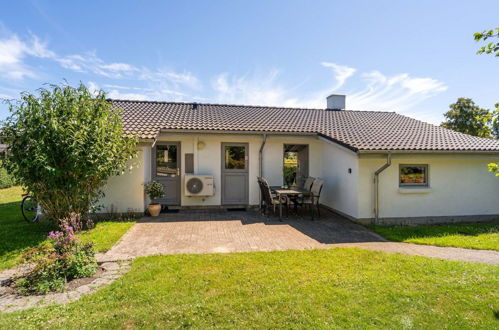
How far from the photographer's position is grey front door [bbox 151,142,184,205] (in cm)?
981

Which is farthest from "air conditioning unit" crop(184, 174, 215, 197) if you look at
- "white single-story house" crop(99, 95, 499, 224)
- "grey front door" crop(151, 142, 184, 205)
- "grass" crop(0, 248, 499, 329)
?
"grass" crop(0, 248, 499, 329)

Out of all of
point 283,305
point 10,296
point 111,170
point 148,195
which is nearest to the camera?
point 283,305

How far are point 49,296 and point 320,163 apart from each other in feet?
31.3

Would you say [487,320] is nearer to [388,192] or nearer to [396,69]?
[388,192]

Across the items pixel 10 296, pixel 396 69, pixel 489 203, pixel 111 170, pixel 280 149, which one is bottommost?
pixel 10 296

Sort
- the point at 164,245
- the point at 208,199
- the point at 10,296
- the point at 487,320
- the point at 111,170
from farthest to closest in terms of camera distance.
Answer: the point at 208,199
the point at 111,170
the point at 164,245
the point at 10,296
the point at 487,320

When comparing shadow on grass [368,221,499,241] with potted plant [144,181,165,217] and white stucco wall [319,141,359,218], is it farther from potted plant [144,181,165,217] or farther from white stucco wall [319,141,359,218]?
potted plant [144,181,165,217]

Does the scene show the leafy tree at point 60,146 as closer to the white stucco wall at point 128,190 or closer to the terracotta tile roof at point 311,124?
the white stucco wall at point 128,190

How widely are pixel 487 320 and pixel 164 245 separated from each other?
548cm

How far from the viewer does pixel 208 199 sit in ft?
32.8

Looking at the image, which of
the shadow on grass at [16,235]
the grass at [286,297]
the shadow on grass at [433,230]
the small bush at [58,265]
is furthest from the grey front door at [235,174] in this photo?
the small bush at [58,265]

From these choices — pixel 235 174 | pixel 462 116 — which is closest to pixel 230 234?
pixel 235 174

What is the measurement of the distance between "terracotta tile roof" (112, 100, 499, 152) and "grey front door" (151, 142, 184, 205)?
0.89m

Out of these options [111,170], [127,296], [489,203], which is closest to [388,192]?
[489,203]
